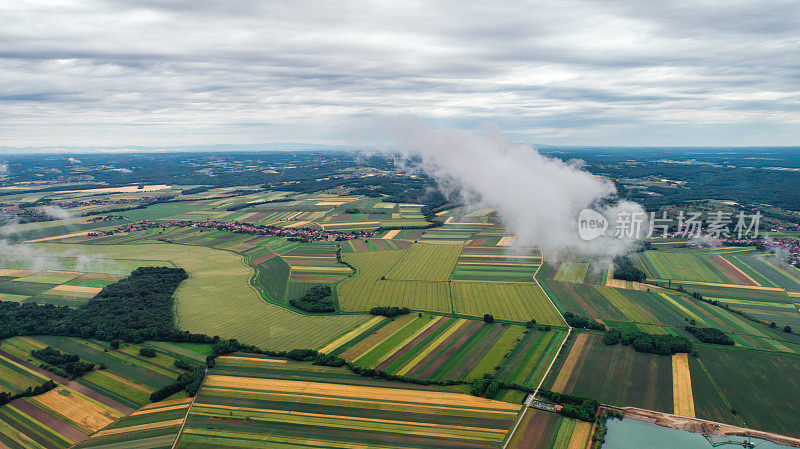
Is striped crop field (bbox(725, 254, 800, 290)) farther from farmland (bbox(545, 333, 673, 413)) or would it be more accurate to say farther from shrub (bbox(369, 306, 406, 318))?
shrub (bbox(369, 306, 406, 318))

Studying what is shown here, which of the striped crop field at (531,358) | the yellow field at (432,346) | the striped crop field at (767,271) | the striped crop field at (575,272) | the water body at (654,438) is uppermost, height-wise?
the striped crop field at (767,271)

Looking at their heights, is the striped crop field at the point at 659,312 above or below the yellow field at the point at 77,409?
above

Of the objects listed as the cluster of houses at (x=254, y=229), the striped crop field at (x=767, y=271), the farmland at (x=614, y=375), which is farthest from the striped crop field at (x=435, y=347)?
the cluster of houses at (x=254, y=229)

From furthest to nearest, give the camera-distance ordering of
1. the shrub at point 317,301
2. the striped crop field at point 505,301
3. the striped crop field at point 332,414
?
the shrub at point 317,301 < the striped crop field at point 505,301 < the striped crop field at point 332,414

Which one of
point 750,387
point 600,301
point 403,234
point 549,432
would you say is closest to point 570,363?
point 549,432

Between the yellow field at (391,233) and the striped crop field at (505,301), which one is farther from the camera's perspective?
the yellow field at (391,233)

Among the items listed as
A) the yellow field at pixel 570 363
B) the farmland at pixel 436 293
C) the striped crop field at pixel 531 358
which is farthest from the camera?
the farmland at pixel 436 293

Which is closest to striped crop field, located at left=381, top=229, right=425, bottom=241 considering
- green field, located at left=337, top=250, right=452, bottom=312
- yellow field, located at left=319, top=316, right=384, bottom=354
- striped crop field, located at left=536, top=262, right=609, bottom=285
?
green field, located at left=337, top=250, right=452, bottom=312

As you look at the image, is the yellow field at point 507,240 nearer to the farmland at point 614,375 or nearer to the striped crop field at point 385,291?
the striped crop field at point 385,291
